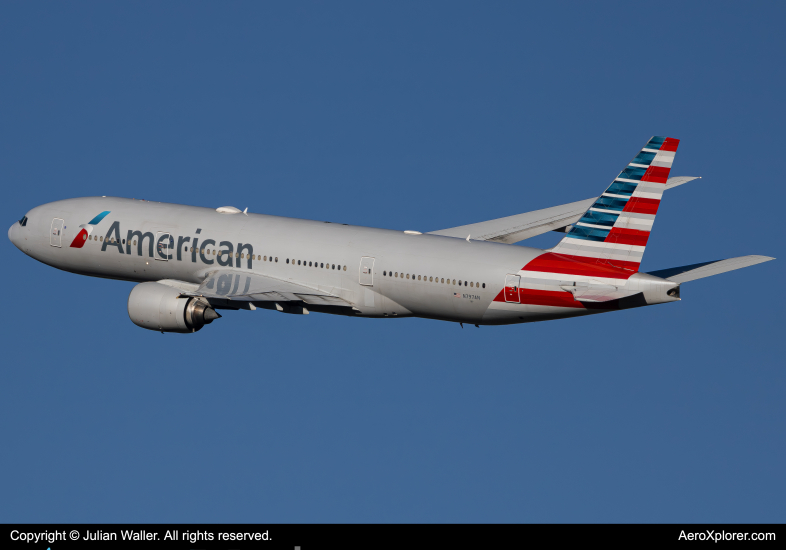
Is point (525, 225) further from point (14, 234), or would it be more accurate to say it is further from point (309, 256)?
point (14, 234)

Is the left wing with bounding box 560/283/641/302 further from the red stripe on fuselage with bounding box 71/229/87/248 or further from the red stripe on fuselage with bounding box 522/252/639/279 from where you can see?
the red stripe on fuselage with bounding box 71/229/87/248

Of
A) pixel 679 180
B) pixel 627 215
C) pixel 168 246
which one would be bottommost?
pixel 627 215

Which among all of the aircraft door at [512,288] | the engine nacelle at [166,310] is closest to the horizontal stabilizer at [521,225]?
the aircraft door at [512,288]

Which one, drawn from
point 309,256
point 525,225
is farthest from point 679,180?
Answer: point 309,256

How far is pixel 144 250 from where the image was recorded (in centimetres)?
7112

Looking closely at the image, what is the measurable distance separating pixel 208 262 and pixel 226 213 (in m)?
3.42

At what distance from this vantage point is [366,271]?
66562 mm

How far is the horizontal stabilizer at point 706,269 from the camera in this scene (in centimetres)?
5894

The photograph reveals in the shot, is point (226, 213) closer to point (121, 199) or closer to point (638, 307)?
point (121, 199)

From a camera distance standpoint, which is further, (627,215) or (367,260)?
(367,260)

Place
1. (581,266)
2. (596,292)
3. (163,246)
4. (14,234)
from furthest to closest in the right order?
(14,234)
(163,246)
(581,266)
(596,292)

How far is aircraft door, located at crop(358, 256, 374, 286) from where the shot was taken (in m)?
66.5

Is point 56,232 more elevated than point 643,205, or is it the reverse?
point 56,232

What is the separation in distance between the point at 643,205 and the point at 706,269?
396 cm
